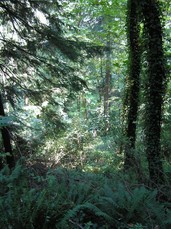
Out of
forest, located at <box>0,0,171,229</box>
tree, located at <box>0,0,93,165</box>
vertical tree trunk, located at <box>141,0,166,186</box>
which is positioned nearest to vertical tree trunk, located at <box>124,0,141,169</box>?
forest, located at <box>0,0,171,229</box>

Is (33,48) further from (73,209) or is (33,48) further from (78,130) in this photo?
(73,209)

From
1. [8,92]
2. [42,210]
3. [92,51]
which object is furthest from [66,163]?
[42,210]

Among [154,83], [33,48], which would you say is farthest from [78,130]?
[154,83]

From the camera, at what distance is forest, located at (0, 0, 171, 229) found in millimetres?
2678

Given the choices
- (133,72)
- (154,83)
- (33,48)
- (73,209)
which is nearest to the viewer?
(73,209)

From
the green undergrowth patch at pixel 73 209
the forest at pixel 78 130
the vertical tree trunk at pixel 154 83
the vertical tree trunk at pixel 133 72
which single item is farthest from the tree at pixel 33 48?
the green undergrowth patch at pixel 73 209

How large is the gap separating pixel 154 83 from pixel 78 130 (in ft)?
17.8

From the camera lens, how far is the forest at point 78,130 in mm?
2678

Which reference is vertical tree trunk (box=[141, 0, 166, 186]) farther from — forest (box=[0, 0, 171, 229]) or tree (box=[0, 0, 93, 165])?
tree (box=[0, 0, 93, 165])

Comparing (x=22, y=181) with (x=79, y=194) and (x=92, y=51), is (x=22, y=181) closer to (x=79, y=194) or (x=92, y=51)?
(x=79, y=194)

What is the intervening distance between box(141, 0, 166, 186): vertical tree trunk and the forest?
21 millimetres

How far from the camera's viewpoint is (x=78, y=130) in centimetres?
990

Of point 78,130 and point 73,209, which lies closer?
point 73,209

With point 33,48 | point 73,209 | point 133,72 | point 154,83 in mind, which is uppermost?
point 33,48
